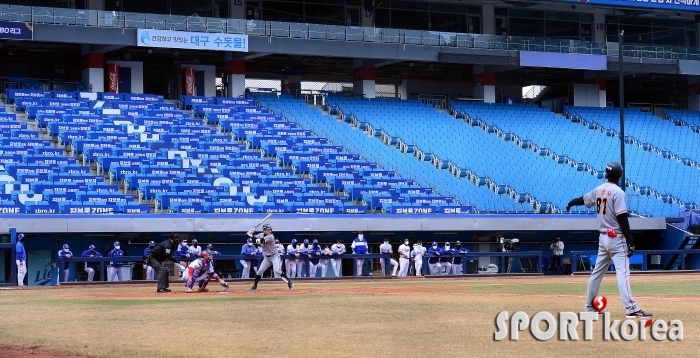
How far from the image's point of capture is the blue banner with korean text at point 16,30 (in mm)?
47219

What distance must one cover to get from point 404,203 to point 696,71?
24871mm

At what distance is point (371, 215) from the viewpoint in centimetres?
4247

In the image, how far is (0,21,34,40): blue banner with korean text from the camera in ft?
155

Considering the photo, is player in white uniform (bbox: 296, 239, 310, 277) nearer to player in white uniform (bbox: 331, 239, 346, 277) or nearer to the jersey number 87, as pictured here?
player in white uniform (bbox: 331, 239, 346, 277)

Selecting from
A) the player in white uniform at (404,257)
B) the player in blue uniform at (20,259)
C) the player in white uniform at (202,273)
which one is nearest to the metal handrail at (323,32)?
the player in blue uniform at (20,259)

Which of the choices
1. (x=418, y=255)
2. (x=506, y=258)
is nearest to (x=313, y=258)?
(x=418, y=255)

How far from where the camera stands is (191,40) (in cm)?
5106

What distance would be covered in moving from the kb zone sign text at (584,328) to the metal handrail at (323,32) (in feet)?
126

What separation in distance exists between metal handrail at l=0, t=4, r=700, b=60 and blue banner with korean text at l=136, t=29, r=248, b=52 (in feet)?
1.13

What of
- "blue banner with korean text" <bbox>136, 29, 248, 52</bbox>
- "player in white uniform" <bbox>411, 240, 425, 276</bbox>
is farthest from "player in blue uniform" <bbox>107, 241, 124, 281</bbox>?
"blue banner with korean text" <bbox>136, 29, 248, 52</bbox>

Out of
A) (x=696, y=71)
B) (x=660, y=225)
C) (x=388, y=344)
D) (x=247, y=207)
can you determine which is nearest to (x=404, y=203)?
(x=247, y=207)

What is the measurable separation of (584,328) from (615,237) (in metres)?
1.87

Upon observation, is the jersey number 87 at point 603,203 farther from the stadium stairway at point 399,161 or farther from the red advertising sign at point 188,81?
Answer: the red advertising sign at point 188,81

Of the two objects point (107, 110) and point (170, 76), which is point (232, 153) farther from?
point (170, 76)
